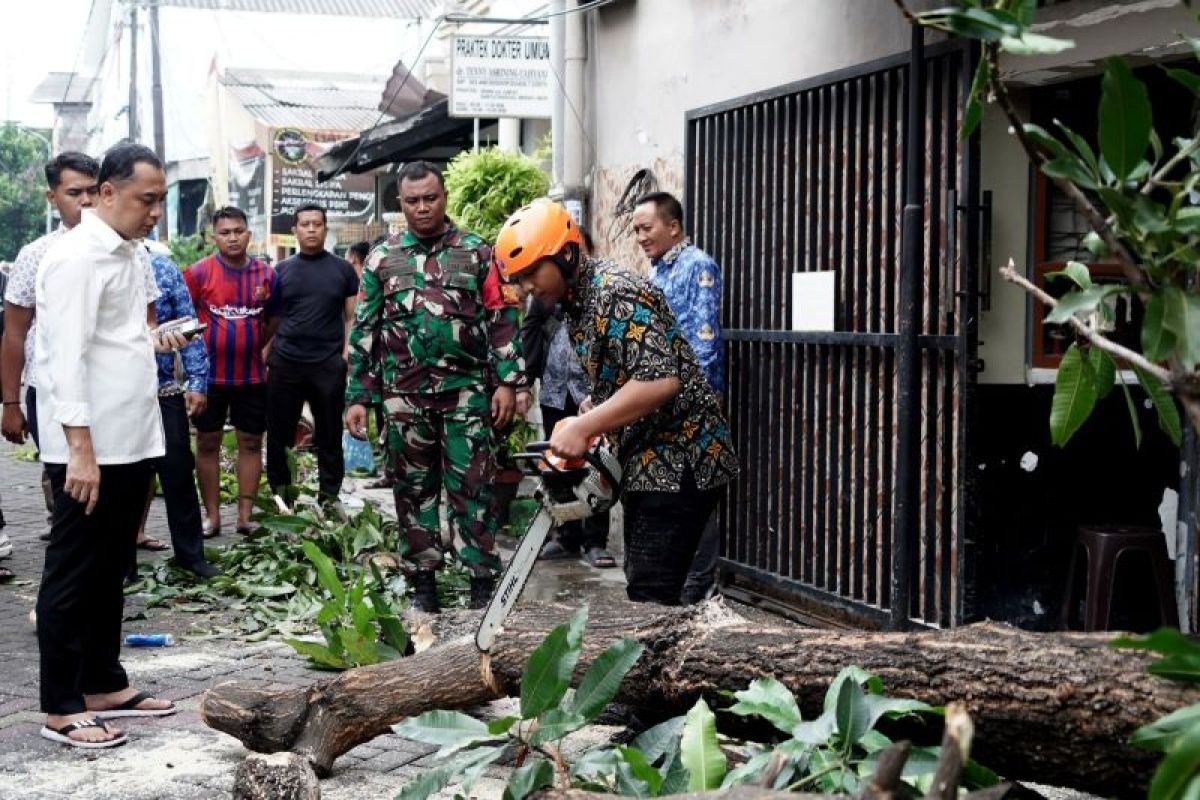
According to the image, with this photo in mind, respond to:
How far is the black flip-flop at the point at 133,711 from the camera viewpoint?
18.4 ft

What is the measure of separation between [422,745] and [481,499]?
189cm

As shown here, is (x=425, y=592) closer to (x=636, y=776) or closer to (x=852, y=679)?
(x=636, y=776)

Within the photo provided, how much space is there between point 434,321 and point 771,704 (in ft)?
11.3

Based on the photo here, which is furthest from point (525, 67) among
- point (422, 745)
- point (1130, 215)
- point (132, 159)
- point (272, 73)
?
point (272, 73)

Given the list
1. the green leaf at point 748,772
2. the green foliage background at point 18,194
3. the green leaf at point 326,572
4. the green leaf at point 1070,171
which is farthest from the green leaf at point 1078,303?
the green foliage background at point 18,194

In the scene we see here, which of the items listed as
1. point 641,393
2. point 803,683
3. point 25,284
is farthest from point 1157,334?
point 25,284

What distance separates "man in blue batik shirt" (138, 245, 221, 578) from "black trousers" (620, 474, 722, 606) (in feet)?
12.1

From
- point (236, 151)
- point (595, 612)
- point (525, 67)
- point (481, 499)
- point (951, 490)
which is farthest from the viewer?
point (236, 151)

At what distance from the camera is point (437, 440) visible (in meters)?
7.04

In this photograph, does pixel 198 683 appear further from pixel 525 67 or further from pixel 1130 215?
pixel 525 67

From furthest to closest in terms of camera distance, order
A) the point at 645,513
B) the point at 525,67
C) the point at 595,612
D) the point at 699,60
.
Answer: the point at 525,67
the point at 699,60
the point at 645,513
the point at 595,612

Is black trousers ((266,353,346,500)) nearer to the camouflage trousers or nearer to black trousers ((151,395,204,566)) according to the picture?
black trousers ((151,395,204,566))

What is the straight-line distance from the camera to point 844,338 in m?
6.80

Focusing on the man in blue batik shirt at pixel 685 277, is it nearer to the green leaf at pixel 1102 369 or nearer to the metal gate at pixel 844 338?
the metal gate at pixel 844 338
